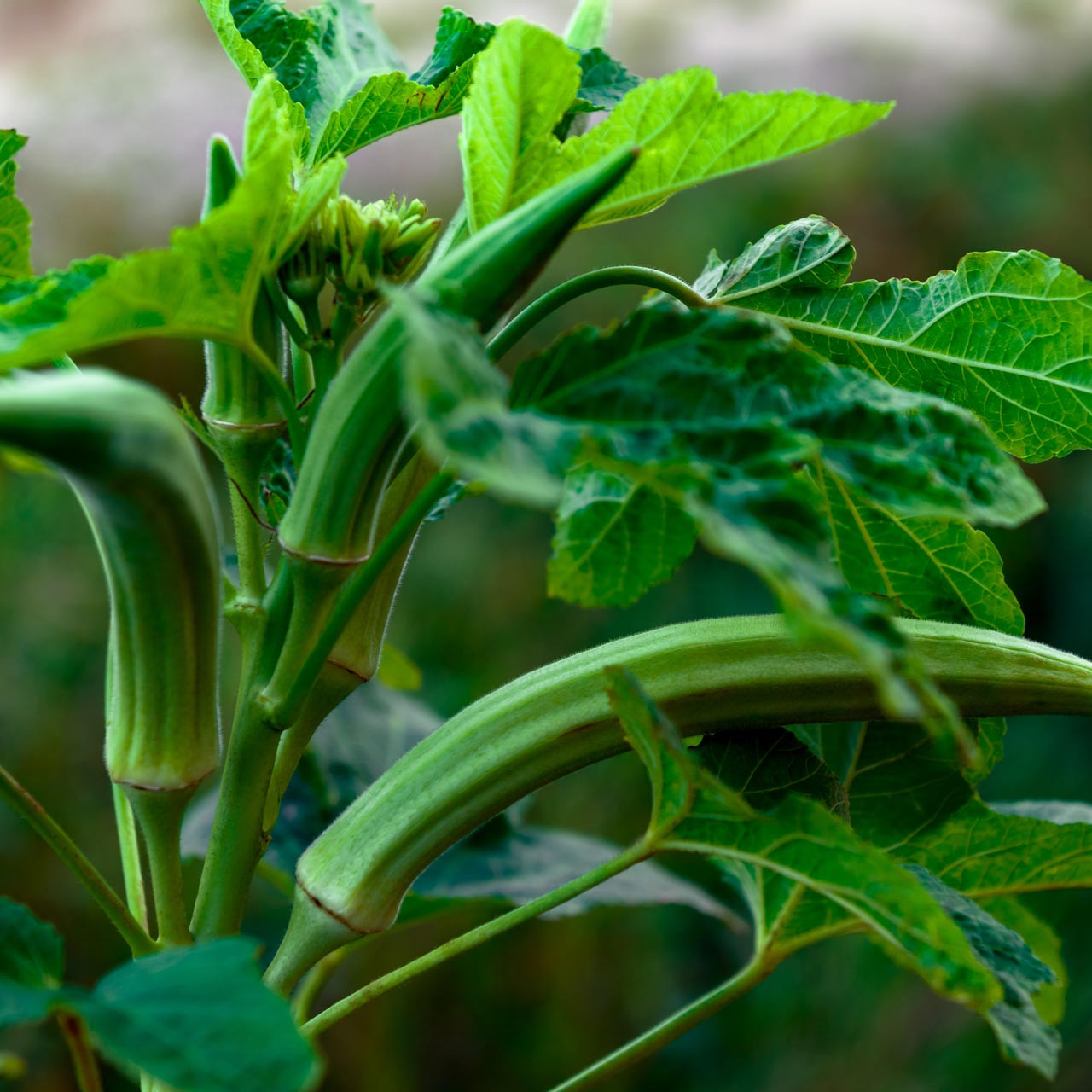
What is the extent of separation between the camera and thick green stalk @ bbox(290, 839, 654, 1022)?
17.3 inches

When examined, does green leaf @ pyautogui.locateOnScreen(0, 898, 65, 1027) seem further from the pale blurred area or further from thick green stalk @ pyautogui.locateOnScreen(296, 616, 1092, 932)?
the pale blurred area

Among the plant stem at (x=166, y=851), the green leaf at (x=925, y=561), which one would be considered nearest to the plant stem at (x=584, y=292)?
the green leaf at (x=925, y=561)

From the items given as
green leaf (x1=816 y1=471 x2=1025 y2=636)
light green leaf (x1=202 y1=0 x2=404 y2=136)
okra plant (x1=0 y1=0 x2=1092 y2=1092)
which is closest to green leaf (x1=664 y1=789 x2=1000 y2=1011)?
okra plant (x1=0 y1=0 x2=1092 y2=1092)

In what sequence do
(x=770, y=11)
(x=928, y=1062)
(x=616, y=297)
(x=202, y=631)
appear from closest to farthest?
1. (x=202, y=631)
2. (x=928, y=1062)
3. (x=616, y=297)
4. (x=770, y=11)

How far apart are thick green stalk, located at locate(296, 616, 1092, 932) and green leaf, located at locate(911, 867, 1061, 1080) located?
8cm

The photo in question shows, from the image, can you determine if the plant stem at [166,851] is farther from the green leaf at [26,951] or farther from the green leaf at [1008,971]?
the green leaf at [1008,971]

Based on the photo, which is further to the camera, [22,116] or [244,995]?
[22,116]

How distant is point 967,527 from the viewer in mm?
500

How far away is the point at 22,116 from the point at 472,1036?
310 cm

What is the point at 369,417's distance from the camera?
0.38 m

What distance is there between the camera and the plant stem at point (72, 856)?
432 millimetres

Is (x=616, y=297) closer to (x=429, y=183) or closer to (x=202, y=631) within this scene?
(x=429, y=183)

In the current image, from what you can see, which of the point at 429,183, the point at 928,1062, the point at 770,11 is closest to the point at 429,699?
the point at 928,1062

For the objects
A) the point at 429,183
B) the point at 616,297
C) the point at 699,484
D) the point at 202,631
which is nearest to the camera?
the point at 699,484
